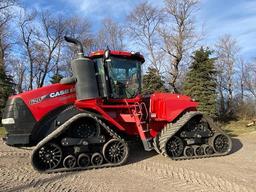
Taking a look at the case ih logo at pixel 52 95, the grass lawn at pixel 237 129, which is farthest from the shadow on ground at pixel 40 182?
the grass lawn at pixel 237 129

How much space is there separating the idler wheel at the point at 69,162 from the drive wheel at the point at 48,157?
0.14 m

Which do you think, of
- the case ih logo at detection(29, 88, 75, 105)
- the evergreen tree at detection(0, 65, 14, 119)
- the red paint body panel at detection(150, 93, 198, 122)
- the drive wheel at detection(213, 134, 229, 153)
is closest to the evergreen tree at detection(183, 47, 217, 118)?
the evergreen tree at detection(0, 65, 14, 119)

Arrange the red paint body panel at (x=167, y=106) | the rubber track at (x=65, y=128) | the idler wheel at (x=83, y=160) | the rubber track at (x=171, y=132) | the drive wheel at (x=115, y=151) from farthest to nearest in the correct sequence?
the red paint body panel at (x=167, y=106) < the rubber track at (x=171, y=132) < the drive wheel at (x=115, y=151) < the idler wheel at (x=83, y=160) < the rubber track at (x=65, y=128)

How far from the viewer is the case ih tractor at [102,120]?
931 cm

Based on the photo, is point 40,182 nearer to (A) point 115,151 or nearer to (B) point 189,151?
(A) point 115,151

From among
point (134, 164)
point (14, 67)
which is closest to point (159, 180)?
point (134, 164)

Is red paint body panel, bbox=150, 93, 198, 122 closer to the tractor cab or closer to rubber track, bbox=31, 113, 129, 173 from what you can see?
the tractor cab

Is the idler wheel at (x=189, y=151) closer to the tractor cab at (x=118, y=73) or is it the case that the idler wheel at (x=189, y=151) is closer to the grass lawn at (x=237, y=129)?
the tractor cab at (x=118, y=73)

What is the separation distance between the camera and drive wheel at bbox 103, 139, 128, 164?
962cm

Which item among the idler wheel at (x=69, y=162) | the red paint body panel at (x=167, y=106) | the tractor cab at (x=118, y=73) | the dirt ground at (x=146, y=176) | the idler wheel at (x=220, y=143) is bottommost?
the dirt ground at (x=146, y=176)

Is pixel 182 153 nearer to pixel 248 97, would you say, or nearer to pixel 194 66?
pixel 194 66

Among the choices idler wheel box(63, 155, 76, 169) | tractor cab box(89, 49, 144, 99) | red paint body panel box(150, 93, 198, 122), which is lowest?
idler wheel box(63, 155, 76, 169)

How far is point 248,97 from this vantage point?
166 ft

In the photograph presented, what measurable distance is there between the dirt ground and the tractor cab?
6.11 ft
